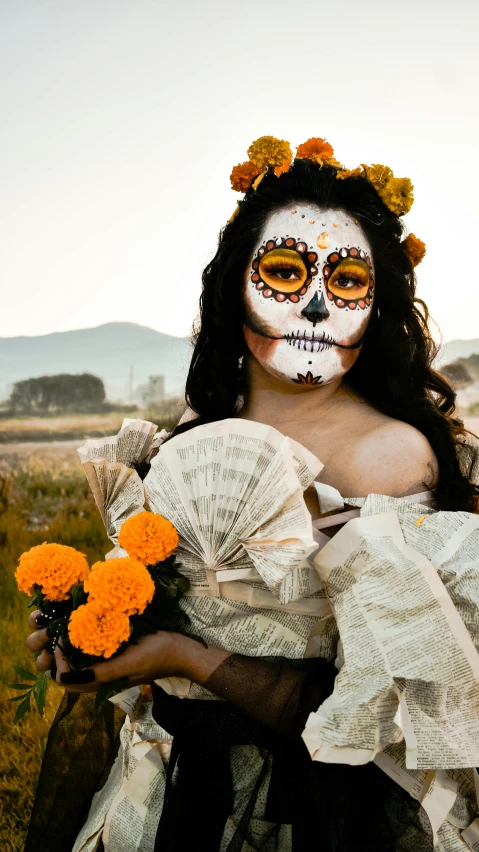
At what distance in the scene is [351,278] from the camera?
189 cm

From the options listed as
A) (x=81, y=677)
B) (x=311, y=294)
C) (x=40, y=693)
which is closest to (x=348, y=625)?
(x=81, y=677)

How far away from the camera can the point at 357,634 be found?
4.61ft

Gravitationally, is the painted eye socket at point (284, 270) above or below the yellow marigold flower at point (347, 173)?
below

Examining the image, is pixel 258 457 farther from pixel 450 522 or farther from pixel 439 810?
pixel 439 810

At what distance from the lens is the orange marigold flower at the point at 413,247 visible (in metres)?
2.09

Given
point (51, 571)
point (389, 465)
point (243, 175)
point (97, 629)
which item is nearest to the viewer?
point (97, 629)

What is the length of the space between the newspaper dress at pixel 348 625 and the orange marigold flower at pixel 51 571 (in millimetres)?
250

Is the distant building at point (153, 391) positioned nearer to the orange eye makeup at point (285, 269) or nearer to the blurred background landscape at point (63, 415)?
the blurred background landscape at point (63, 415)

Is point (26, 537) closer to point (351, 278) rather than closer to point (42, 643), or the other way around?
point (42, 643)

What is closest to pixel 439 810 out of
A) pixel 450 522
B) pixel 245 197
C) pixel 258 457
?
pixel 450 522

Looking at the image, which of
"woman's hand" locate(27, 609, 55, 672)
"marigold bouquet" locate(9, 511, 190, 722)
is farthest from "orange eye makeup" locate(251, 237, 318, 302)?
"woman's hand" locate(27, 609, 55, 672)

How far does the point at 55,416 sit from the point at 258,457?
13.7ft

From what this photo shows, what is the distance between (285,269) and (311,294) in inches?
4.1

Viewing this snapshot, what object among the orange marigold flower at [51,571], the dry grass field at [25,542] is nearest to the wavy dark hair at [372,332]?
the orange marigold flower at [51,571]
